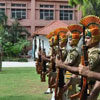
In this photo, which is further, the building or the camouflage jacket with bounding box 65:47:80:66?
the building

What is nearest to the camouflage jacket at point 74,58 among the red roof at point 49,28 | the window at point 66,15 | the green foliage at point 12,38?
the red roof at point 49,28

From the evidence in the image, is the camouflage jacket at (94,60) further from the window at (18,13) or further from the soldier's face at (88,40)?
the window at (18,13)

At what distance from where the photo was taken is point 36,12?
44.4 meters

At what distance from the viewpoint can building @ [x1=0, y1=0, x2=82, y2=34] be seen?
4374 cm

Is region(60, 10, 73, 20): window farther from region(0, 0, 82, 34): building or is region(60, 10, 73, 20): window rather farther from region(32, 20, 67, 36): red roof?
region(32, 20, 67, 36): red roof

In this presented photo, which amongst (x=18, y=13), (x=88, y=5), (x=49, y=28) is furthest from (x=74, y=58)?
(x=18, y=13)

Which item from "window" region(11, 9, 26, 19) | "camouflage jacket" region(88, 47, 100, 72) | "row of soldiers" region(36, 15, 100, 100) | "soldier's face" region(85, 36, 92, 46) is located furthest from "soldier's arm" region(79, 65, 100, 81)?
"window" region(11, 9, 26, 19)

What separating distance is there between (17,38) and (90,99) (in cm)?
3469

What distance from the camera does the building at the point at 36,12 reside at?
43744 mm

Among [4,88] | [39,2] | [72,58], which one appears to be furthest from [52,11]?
[72,58]

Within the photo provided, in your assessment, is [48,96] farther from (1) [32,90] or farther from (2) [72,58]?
(2) [72,58]

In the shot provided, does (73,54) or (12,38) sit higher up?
(73,54)

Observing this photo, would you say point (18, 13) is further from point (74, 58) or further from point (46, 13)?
point (74, 58)

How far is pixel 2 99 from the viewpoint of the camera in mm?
8883
